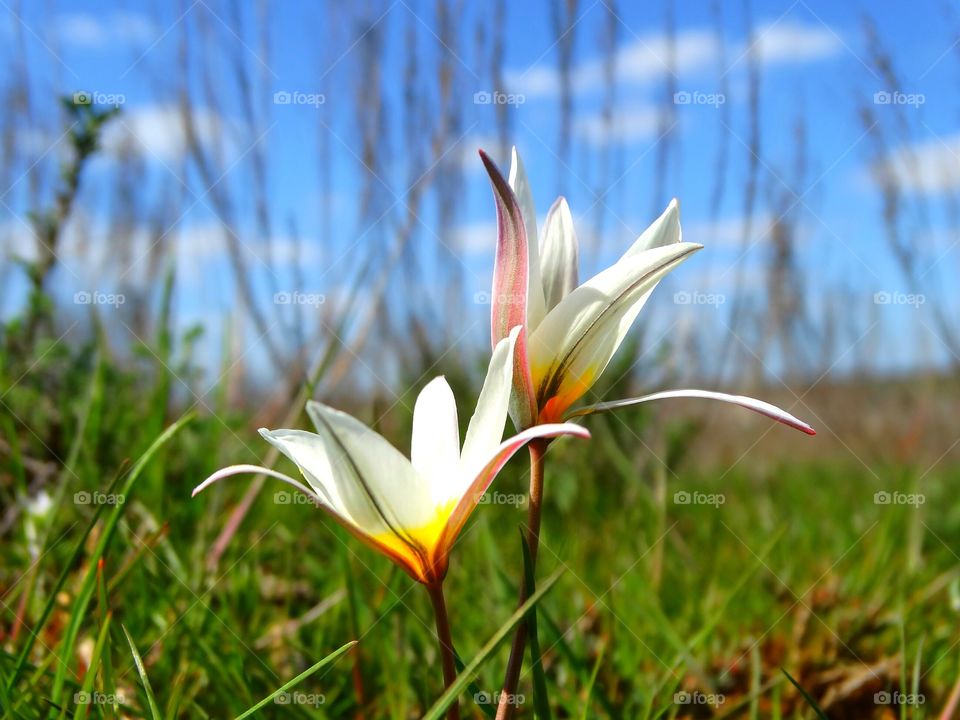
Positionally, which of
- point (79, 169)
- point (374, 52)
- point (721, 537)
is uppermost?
point (374, 52)

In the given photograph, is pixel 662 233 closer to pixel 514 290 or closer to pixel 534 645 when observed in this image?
pixel 514 290

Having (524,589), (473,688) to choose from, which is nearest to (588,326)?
(524,589)

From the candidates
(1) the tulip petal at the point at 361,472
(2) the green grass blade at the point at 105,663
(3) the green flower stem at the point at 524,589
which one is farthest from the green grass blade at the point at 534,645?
(2) the green grass blade at the point at 105,663

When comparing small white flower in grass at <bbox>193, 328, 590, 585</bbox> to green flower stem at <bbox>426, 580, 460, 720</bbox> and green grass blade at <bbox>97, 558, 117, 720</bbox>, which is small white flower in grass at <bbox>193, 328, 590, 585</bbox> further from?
green grass blade at <bbox>97, 558, 117, 720</bbox>

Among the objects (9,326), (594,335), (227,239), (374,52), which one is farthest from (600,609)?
(374,52)

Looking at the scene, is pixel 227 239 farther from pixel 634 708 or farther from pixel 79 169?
pixel 634 708
